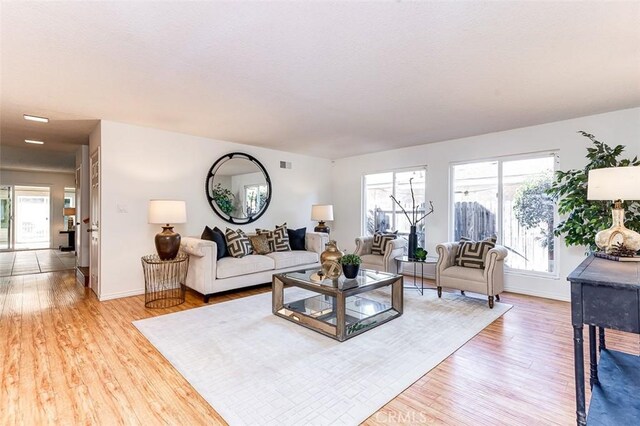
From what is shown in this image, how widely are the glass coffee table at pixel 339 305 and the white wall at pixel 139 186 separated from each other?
231 cm

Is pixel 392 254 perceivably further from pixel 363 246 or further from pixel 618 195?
pixel 618 195

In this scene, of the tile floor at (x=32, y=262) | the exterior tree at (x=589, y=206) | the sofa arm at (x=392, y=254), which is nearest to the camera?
the exterior tree at (x=589, y=206)

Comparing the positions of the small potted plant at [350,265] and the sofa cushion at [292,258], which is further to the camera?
the sofa cushion at [292,258]

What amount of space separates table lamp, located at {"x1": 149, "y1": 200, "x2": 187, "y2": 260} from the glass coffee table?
5.28ft

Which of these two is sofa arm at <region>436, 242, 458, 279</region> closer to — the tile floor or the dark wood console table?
the dark wood console table

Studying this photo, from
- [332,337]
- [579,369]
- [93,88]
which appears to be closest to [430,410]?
[579,369]

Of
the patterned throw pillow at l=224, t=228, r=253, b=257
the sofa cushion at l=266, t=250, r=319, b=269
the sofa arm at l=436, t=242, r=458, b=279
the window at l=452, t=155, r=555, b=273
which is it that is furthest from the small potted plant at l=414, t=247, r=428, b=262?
the patterned throw pillow at l=224, t=228, r=253, b=257

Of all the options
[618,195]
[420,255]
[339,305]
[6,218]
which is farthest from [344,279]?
[6,218]

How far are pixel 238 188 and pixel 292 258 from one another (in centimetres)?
167

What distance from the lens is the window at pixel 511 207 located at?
13.9 feet

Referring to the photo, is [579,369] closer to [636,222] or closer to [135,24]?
[636,222]

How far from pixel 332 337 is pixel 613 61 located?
10.6 ft

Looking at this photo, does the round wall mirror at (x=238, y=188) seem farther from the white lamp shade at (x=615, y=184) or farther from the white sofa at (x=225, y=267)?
the white lamp shade at (x=615, y=184)

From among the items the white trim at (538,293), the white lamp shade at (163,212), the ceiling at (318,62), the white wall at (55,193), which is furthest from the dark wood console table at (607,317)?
the white wall at (55,193)
